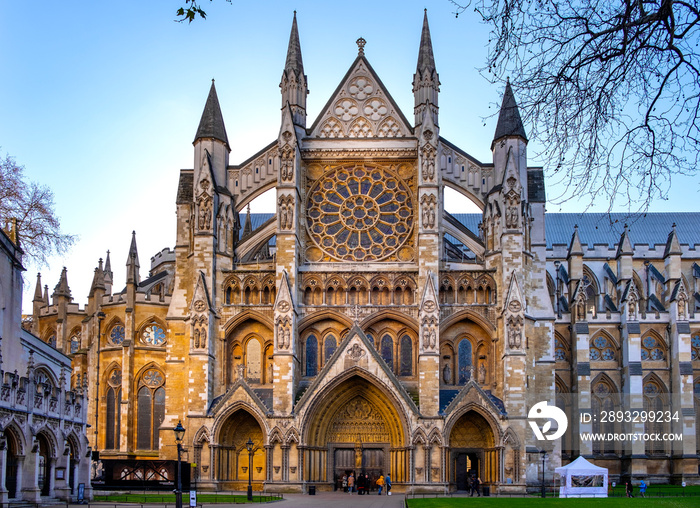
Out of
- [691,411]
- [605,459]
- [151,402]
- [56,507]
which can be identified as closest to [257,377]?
[151,402]

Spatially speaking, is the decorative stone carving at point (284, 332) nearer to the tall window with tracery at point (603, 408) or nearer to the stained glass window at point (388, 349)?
the stained glass window at point (388, 349)

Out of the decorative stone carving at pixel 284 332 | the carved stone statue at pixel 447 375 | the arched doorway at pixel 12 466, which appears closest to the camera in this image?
the arched doorway at pixel 12 466

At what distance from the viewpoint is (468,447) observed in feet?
144

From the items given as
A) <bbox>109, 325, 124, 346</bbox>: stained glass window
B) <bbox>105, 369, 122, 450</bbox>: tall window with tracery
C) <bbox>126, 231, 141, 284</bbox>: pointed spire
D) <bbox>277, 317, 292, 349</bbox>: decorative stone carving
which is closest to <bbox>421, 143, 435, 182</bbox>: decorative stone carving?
<bbox>277, 317, 292, 349</bbox>: decorative stone carving

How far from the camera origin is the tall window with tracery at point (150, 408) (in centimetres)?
5325

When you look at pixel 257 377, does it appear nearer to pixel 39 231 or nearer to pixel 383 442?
pixel 383 442

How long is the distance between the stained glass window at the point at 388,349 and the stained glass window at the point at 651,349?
23606mm

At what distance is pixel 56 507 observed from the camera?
28.5m

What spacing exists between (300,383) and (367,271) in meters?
6.76

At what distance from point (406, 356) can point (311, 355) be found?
4966 mm

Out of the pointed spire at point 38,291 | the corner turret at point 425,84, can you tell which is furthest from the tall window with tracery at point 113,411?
the corner turret at point 425,84

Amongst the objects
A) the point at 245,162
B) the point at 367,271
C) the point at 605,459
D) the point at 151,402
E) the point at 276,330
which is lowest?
the point at 605,459

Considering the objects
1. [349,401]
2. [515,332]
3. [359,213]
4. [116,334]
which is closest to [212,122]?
[359,213]

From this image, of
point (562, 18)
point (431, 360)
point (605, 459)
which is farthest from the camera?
point (605, 459)
